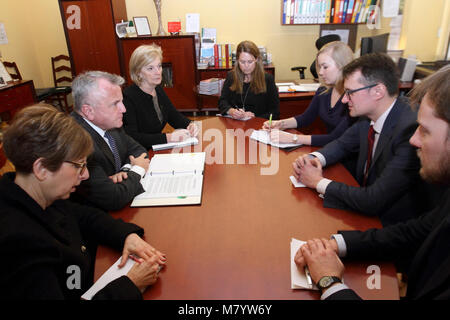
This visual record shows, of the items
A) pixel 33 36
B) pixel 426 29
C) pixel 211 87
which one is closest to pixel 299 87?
pixel 211 87

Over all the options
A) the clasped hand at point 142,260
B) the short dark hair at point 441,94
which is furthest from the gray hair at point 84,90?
the short dark hair at point 441,94

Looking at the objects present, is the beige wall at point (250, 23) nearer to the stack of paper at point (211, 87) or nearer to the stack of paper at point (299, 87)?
the stack of paper at point (211, 87)

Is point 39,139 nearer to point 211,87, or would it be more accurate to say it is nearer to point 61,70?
point 211,87

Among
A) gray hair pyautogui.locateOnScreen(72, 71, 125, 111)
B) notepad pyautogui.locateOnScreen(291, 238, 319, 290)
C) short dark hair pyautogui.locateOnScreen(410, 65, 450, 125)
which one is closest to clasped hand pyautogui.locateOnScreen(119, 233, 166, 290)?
notepad pyautogui.locateOnScreen(291, 238, 319, 290)

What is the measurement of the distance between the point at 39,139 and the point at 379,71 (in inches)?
60.2

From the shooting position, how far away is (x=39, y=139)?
0.96 m

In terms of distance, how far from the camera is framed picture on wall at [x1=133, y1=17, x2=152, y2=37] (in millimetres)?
5062

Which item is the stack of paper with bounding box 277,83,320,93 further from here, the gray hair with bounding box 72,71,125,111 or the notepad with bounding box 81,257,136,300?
the notepad with bounding box 81,257,136,300

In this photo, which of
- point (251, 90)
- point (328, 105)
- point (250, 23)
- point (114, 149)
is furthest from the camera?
point (250, 23)

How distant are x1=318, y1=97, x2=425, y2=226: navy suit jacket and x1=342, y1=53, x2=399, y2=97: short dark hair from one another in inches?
4.0

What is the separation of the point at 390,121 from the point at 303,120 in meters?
1.03

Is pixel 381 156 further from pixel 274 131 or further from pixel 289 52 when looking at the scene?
pixel 289 52

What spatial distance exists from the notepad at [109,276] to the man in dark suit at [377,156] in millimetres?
841

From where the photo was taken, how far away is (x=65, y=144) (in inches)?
39.7
